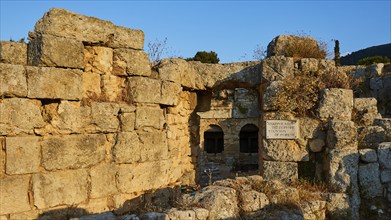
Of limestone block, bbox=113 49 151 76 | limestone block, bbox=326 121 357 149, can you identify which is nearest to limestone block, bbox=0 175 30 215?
limestone block, bbox=113 49 151 76

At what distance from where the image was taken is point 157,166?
6371 mm

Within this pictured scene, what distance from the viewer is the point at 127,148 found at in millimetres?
5902

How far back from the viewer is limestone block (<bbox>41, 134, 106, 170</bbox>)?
5.05m

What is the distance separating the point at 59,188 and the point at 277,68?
15.7ft

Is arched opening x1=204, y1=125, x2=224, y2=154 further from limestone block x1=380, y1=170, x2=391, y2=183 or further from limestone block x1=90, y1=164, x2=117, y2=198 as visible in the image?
limestone block x1=90, y1=164, x2=117, y2=198

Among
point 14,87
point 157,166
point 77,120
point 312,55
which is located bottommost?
point 157,166

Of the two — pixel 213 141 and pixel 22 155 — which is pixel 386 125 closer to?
pixel 22 155

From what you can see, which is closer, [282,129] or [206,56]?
[282,129]

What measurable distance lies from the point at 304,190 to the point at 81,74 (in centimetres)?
406

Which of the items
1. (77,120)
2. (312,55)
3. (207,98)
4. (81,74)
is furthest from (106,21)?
(312,55)

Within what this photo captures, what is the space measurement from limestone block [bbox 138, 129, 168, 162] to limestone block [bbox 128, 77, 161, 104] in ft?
1.76

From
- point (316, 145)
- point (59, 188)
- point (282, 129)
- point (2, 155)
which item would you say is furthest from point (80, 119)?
point (316, 145)

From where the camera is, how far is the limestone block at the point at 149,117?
→ 613 cm

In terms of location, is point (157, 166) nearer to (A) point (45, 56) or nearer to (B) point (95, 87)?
(B) point (95, 87)
